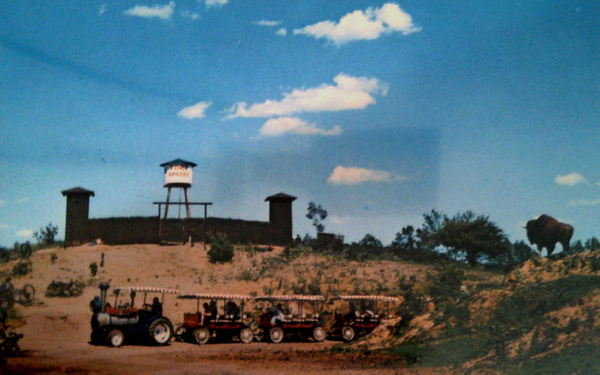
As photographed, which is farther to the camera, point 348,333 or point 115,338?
point 348,333

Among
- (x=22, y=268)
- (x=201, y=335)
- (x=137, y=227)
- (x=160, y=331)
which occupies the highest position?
(x=137, y=227)

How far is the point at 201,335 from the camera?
28.3 metres

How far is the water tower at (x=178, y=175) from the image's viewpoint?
52.4 m

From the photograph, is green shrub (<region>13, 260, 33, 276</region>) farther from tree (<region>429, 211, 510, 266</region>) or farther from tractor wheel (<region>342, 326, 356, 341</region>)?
tree (<region>429, 211, 510, 266</region>)

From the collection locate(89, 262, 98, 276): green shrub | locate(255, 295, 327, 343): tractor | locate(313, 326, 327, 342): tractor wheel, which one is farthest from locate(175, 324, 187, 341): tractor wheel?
locate(89, 262, 98, 276): green shrub

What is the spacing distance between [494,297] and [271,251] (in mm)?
29908

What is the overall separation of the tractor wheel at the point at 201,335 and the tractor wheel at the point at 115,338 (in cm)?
336

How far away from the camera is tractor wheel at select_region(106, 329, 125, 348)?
84.9ft

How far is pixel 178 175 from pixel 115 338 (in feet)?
90.3

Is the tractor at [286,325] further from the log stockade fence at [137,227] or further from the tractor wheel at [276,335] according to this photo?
the log stockade fence at [137,227]

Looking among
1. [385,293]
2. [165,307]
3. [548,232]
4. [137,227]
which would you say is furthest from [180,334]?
[137,227]

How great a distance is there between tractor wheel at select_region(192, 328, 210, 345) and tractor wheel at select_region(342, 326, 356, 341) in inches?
261

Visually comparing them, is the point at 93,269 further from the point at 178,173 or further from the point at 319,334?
the point at 319,334

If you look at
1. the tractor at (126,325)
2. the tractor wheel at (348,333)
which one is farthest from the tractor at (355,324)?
the tractor at (126,325)
